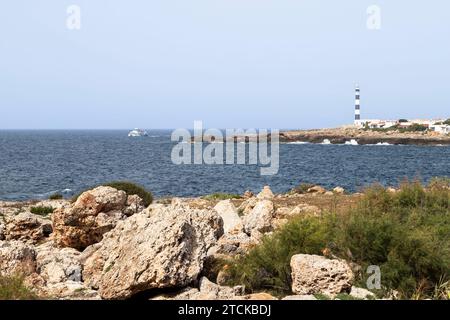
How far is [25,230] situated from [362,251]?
10.3 meters

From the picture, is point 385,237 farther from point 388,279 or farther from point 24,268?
point 24,268

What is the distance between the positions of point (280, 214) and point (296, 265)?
7515 mm

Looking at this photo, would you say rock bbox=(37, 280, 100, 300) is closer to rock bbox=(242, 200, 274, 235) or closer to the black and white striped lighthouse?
→ rock bbox=(242, 200, 274, 235)

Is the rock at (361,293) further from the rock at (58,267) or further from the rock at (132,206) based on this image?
the rock at (132,206)

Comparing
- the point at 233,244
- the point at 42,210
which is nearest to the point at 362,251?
the point at 233,244

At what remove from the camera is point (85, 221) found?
14.8m

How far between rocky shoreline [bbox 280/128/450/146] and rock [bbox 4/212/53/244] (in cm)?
12183

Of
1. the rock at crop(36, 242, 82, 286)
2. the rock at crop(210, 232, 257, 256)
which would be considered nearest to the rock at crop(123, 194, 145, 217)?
the rock at crop(36, 242, 82, 286)

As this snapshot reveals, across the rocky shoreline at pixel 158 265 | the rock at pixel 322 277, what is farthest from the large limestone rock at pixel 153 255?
the rock at pixel 322 277

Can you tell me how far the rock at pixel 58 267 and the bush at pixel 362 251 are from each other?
321 cm

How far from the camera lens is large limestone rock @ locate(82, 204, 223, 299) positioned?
934cm

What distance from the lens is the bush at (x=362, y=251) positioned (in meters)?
9.75

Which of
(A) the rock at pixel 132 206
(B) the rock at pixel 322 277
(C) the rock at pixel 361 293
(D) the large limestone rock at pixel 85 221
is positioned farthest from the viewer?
(A) the rock at pixel 132 206
